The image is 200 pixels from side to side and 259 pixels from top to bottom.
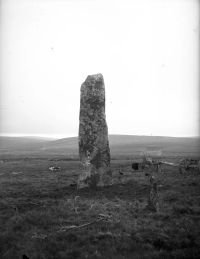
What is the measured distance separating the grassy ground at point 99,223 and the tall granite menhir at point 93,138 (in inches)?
43.6

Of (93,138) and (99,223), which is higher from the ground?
(93,138)

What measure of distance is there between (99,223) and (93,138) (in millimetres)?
9928

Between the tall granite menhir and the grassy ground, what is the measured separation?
3.63 ft

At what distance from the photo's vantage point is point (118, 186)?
2269 cm

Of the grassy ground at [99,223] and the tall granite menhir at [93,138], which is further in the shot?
the tall granite menhir at [93,138]

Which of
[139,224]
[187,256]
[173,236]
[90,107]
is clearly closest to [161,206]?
[139,224]

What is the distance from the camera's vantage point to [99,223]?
544 inches

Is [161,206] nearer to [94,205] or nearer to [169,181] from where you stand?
[94,205]

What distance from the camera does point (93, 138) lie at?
2319 cm

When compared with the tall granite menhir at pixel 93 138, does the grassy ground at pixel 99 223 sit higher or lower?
lower

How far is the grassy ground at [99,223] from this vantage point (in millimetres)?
10852

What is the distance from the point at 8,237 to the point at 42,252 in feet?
7.19

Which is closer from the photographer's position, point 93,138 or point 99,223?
point 99,223

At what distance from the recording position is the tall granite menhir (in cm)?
2283
